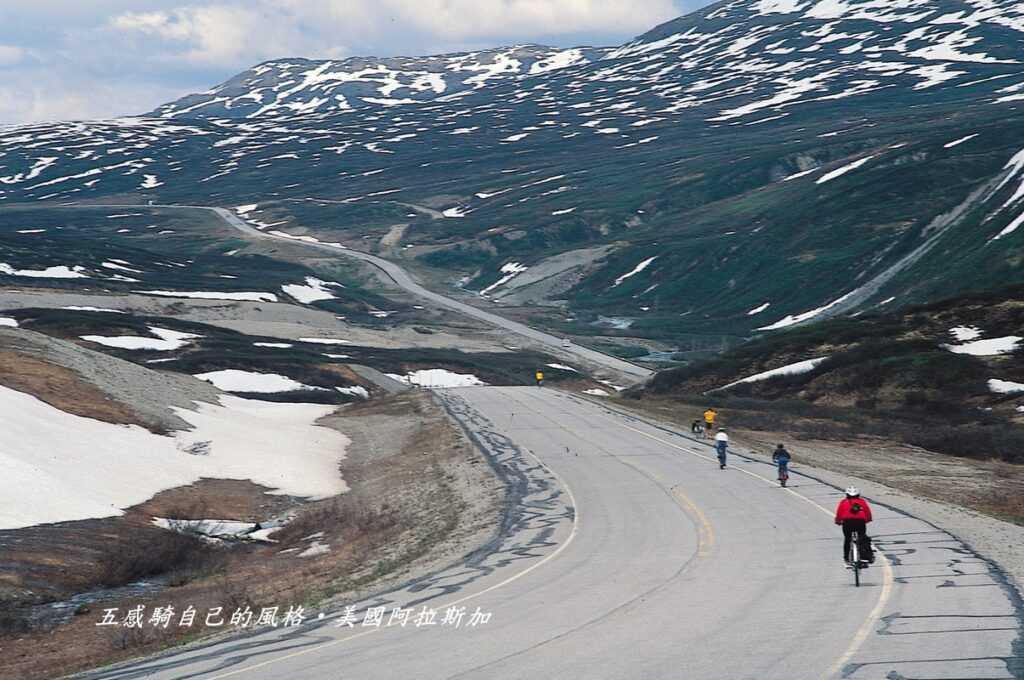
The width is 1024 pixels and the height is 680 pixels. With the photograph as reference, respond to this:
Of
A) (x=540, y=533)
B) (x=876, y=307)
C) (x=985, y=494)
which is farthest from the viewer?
(x=876, y=307)

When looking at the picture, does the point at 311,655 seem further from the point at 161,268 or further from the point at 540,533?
the point at 161,268

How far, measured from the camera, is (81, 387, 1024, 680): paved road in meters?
13.8

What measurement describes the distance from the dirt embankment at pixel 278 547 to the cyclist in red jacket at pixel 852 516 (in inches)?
336

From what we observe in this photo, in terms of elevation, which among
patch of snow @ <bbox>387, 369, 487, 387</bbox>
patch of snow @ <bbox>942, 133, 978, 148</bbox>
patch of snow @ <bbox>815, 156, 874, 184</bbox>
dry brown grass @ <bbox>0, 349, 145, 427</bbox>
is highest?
patch of snow @ <bbox>942, 133, 978, 148</bbox>

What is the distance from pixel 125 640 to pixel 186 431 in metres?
33.1

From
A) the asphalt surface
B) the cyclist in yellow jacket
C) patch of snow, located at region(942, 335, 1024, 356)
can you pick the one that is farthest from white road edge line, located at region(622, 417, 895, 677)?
the asphalt surface

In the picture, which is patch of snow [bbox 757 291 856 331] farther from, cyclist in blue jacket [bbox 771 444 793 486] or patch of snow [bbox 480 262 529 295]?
cyclist in blue jacket [bbox 771 444 793 486]

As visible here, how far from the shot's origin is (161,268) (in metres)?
146

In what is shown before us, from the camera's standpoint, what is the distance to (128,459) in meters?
42.6

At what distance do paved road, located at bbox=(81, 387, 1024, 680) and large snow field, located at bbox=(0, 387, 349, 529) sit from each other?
45.7 feet

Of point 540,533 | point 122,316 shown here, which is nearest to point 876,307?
point 122,316

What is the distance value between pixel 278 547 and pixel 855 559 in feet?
59.5

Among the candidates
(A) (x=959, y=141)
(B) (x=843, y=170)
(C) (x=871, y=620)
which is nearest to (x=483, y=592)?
(C) (x=871, y=620)

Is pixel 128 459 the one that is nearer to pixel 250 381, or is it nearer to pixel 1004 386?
pixel 250 381
